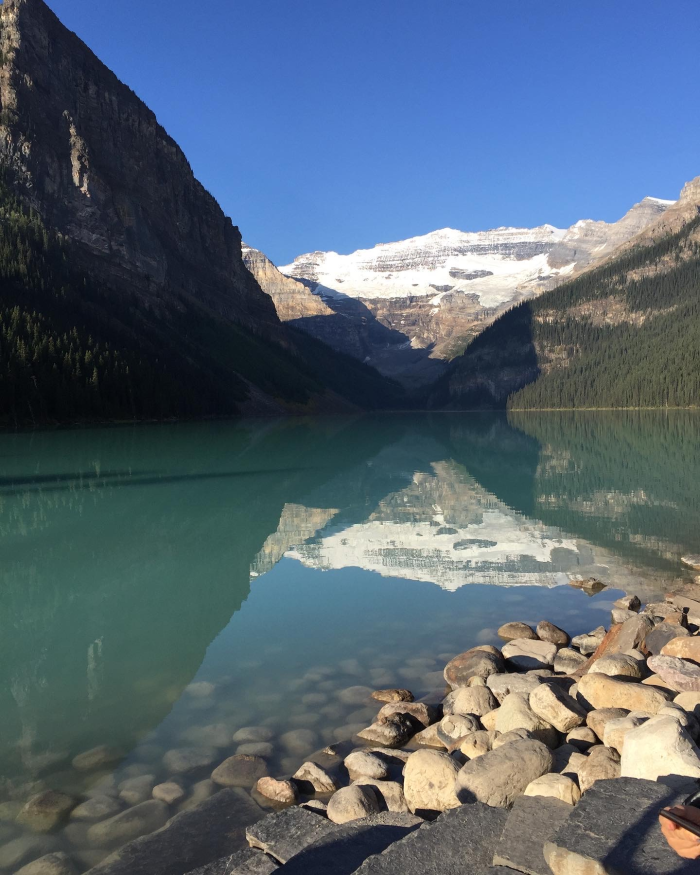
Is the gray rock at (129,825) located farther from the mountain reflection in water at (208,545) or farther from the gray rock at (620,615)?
the gray rock at (620,615)

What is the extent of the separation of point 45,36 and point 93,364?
386 feet

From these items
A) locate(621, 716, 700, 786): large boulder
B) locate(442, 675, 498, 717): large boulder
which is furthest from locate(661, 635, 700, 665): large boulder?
locate(621, 716, 700, 786): large boulder

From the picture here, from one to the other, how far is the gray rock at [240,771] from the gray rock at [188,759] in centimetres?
27

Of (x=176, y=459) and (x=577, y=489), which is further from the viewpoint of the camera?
(x=176, y=459)

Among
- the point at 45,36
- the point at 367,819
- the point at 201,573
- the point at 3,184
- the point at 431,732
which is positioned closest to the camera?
the point at 367,819

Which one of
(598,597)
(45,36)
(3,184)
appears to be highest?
(45,36)

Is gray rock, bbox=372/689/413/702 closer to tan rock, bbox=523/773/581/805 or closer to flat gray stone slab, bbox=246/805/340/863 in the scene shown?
flat gray stone slab, bbox=246/805/340/863

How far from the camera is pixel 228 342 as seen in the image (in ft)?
573

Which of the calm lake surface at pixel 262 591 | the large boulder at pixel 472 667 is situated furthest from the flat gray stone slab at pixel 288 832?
the large boulder at pixel 472 667

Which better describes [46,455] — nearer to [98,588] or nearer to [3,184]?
[98,588]

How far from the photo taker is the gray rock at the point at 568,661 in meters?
11.0

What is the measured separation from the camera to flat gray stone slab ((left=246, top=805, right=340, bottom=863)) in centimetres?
579

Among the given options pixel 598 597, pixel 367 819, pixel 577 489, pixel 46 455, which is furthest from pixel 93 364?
pixel 367 819

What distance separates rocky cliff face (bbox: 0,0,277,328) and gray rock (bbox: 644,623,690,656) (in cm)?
15082
